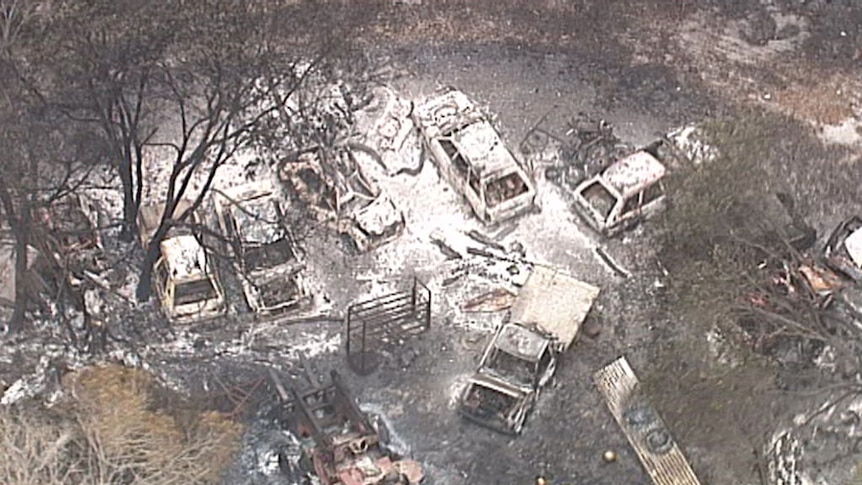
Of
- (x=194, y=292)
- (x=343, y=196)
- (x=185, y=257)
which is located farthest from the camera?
(x=343, y=196)

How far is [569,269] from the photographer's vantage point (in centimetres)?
2395

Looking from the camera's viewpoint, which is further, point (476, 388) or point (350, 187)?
point (350, 187)

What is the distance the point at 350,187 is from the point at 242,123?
2.79 metres

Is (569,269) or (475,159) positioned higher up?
(475,159)

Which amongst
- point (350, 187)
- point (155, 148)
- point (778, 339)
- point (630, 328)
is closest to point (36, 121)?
point (155, 148)

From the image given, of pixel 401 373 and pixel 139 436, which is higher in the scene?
pixel 139 436

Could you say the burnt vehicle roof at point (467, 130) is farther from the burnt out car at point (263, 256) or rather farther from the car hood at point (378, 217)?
the burnt out car at point (263, 256)

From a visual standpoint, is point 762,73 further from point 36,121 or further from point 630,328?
point 36,121

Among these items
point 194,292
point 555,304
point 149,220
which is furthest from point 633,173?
point 149,220

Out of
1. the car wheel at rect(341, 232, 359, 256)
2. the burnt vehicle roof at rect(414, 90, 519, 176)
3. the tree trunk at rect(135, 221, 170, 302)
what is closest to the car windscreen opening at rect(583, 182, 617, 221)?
the burnt vehicle roof at rect(414, 90, 519, 176)

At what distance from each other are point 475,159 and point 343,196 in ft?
8.70

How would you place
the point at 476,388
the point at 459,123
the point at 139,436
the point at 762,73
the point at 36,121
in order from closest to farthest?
the point at 139,436 < the point at 476,388 < the point at 36,121 < the point at 459,123 < the point at 762,73

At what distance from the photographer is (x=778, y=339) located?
22.3 m

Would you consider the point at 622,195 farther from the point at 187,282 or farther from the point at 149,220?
the point at 149,220
